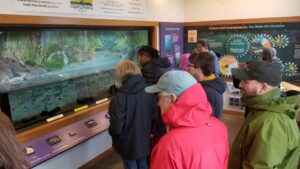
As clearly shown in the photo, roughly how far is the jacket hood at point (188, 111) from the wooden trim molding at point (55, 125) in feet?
4.85

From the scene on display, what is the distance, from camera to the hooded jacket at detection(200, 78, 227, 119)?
1.95 meters

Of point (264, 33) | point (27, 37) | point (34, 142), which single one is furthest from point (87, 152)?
point (264, 33)

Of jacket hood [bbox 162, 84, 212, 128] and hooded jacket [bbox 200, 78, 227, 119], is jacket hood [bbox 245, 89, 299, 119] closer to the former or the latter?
jacket hood [bbox 162, 84, 212, 128]

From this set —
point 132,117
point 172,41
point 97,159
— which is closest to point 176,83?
point 132,117

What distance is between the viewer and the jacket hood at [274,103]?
118 cm

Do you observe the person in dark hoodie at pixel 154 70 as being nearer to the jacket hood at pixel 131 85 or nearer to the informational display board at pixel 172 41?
the jacket hood at pixel 131 85

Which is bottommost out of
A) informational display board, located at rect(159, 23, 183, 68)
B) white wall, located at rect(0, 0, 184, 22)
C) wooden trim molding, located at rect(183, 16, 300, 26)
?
informational display board, located at rect(159, 23, 183, 68)

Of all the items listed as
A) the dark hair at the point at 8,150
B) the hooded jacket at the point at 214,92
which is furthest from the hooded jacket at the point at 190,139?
the hooded jacket at the point at 214,92

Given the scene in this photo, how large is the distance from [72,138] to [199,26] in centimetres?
308

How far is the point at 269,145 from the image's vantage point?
1115 mm

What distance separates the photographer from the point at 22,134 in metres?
2.05

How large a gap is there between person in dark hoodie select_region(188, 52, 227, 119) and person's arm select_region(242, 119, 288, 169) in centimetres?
81

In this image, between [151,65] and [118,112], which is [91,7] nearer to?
[151,65]

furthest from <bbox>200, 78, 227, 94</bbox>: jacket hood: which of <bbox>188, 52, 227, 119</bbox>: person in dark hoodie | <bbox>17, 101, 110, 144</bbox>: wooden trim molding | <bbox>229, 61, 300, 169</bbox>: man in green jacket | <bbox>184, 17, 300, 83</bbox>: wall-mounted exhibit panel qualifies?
<bbox>184, 17, 300, 83</bbox>: wall-mounted exhibit panel
